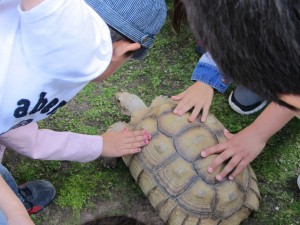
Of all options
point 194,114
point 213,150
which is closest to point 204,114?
point 194,114

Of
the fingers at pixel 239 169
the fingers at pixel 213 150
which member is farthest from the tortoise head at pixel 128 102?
the fingers at pixel 239 169

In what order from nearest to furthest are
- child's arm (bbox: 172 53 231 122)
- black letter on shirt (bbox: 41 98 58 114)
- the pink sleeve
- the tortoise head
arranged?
black letter on shirt (bbox: 41 98 58 114), the pink sleeve, child's arm (bbox: 172 53 231 122), the tortoise head

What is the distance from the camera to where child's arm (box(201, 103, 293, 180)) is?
164cm

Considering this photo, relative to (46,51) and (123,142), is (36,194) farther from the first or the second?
(46,51)

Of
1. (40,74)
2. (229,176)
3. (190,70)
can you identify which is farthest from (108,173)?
(40,74)

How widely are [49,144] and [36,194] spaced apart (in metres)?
0.26

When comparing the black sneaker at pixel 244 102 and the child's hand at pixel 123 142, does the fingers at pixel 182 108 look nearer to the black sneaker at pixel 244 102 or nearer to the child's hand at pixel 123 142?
the child's hand at pixel 123 142

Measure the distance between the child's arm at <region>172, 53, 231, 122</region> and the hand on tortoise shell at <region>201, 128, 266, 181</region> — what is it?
Result: 0.14m

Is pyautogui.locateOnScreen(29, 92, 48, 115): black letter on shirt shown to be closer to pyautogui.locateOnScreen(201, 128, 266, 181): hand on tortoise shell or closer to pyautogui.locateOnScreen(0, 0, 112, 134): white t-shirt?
pyautogui.locateOnScreen(0, 0, 112, 134): white t-shirt

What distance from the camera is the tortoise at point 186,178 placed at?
5.30ft

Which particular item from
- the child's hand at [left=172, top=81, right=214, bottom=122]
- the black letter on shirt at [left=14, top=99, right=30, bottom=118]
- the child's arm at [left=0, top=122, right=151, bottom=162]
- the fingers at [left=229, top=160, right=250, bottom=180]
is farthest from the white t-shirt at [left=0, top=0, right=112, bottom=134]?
the fingers at [left=229, top=160, right=250, bottom=180]

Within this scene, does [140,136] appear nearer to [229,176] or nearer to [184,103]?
[184,103]

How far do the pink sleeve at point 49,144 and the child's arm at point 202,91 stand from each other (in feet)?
1.18

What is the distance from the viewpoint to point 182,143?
5.47 feet
